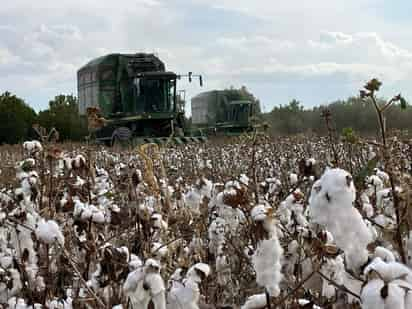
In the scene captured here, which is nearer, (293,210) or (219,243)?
(293,210)

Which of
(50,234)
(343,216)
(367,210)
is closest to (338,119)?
(367,210)

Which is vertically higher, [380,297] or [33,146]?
[33,146]

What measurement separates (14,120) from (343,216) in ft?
140

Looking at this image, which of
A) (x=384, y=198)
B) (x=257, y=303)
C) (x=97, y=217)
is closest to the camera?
(x=257, y=303)

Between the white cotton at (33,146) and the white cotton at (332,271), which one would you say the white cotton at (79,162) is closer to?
the white cotton at (33,146)

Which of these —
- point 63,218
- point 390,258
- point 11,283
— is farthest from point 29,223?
point 390,258

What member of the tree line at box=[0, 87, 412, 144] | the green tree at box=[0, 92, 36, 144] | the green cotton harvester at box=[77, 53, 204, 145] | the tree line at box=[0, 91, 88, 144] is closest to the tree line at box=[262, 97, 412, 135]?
the tree line at box=[0, 87, 412, 144]

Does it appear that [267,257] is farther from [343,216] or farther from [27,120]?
[27,120]

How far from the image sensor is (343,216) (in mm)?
1539

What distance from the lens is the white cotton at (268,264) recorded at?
Result: 70.5 inches

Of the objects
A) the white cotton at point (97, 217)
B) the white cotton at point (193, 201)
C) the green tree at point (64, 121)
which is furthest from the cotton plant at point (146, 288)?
the green tree at point (64, 121)

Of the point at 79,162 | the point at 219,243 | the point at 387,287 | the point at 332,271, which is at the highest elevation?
the point at 79,162

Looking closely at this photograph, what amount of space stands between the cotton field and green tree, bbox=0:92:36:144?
1414 inches

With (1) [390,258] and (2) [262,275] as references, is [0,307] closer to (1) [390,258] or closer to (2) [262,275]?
(2) [262,275]
